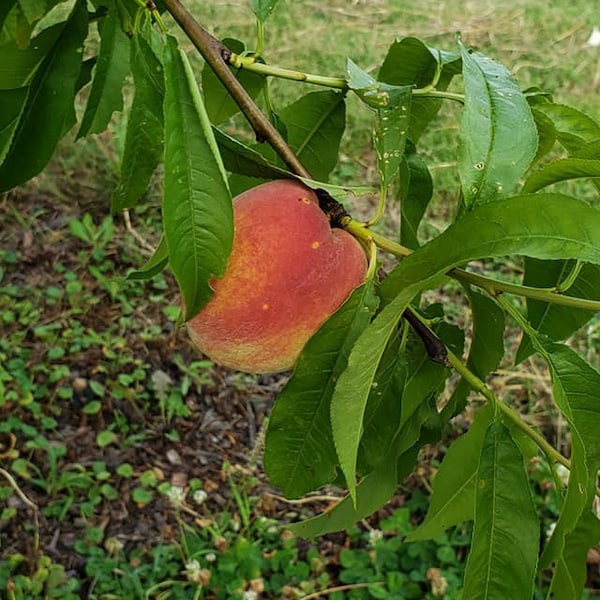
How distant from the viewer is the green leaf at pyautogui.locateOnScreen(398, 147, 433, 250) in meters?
0.68

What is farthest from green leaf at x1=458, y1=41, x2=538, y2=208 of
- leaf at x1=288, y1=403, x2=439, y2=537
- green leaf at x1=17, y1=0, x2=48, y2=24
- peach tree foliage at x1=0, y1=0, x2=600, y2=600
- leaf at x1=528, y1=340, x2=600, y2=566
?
green leaf at x1=17, y1=0, x2=48, y2=24

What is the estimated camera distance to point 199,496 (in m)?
1.58

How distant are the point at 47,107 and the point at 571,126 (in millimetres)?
420

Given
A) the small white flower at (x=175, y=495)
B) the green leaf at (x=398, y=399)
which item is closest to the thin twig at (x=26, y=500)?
the small white flower at (x=175, y=495)

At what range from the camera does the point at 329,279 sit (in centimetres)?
53

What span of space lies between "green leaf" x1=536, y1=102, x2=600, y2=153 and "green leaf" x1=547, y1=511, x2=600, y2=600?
0.84 ft

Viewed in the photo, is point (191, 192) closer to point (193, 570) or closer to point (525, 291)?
point (525, 291)

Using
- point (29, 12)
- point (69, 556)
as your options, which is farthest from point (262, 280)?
point (69, 556)

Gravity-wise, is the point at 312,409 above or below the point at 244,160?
below

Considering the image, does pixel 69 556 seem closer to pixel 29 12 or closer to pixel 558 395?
pixel 29 12

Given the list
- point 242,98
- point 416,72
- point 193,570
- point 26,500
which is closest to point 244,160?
point 242,98

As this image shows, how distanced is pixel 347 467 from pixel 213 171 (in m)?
0.17

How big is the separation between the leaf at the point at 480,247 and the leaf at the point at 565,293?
7.0 inches

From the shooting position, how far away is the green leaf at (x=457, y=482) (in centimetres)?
66
